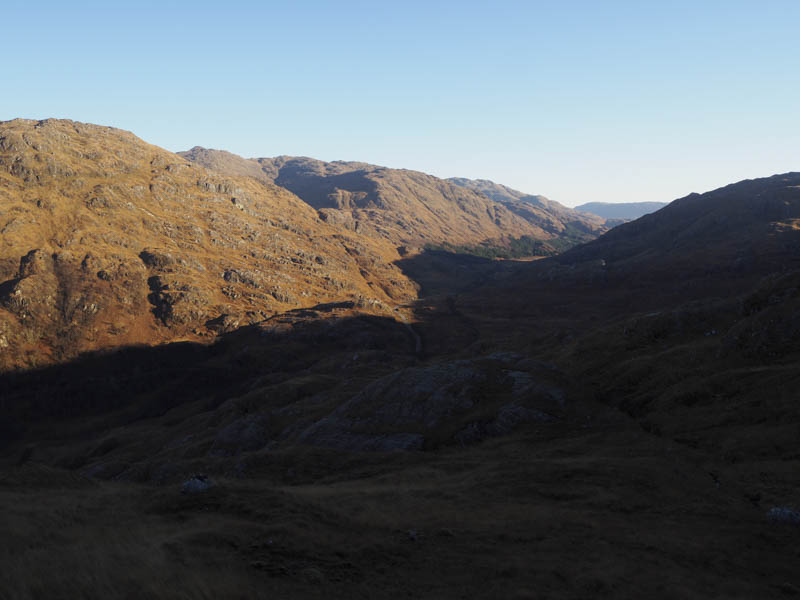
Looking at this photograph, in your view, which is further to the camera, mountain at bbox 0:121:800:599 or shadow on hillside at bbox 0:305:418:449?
shadow on hillside at bbox 0:305:418:449

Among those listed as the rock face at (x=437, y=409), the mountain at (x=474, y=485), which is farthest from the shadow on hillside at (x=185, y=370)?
the rock face at (x=437, y=409)

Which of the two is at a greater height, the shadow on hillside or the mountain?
the mountain

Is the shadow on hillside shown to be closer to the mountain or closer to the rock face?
the mountain

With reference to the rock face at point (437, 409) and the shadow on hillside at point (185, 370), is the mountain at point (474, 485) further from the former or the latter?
the shadow on hillside at point (185, 370)

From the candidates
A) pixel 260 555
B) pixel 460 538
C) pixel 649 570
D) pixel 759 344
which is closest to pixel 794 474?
pixel 649 570

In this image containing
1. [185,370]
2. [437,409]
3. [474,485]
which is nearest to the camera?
[474,485]

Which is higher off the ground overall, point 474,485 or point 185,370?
point 474,485

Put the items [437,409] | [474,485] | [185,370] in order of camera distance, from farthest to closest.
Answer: [185,370] → [437,409] → [474,485]

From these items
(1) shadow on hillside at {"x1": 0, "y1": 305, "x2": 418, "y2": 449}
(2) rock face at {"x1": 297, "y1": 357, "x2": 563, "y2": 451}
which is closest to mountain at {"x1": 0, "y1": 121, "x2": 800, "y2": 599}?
(2) rock face at {"x1": 297, "y1": 357, "x2": 563, "y2": 451}

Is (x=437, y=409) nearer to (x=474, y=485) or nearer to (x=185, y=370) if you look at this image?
(x=474, y=485)

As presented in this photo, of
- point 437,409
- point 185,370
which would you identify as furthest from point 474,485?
point 185,370

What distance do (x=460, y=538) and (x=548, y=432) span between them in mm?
23192

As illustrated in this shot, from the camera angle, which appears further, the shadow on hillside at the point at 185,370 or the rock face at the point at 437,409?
the shadow on hillside at the point at 185,370

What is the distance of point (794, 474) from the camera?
26.2 metres
